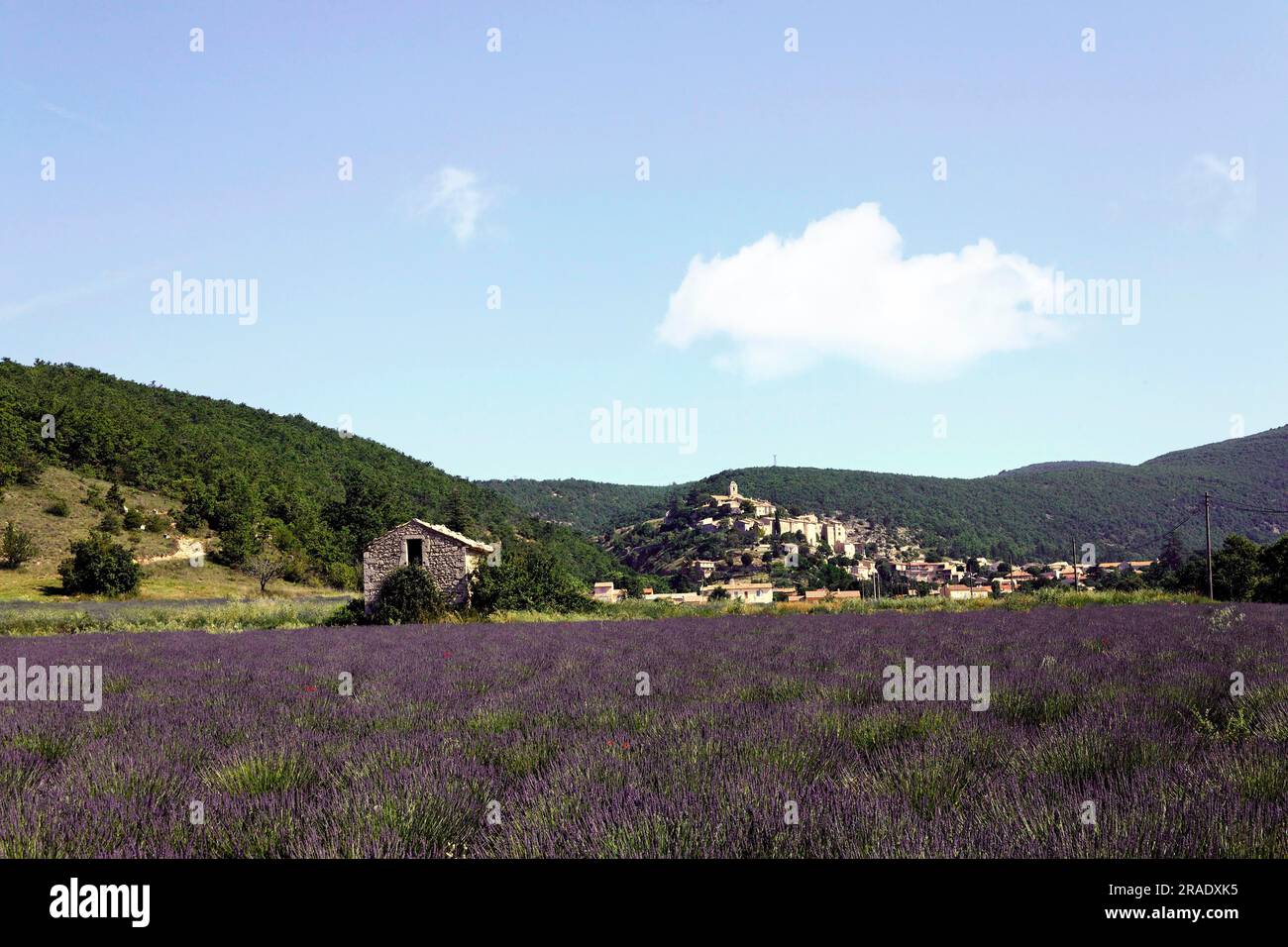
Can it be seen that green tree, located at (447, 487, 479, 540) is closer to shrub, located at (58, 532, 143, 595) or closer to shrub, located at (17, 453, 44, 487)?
shrub, located at (58, 532, 143, 595)

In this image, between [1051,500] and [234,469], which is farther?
[1051,500]

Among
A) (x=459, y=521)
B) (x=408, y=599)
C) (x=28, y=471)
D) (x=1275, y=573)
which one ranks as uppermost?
(x=28, y=471)

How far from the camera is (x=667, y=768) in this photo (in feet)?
11.2

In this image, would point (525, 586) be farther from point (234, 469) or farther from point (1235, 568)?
point (234, 469)

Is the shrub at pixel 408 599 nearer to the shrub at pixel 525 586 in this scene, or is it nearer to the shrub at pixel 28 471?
the shrub at pixel 525 586

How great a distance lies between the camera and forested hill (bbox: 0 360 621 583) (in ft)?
192

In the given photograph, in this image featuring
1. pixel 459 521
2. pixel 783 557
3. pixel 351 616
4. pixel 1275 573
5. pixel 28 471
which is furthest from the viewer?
pixel 783 557

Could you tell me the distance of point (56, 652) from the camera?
41.0ft

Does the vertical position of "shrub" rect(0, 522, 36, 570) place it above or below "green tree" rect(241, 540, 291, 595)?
above

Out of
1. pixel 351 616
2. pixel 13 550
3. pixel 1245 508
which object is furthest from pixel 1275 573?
pixel 1245 508

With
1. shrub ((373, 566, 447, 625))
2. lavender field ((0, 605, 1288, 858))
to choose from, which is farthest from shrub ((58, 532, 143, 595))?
lavender field ((0, 605, 1288, 858))

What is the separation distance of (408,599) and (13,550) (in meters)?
29.4

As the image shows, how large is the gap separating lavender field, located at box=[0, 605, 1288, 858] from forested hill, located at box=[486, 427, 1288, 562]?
10544 centimetres
